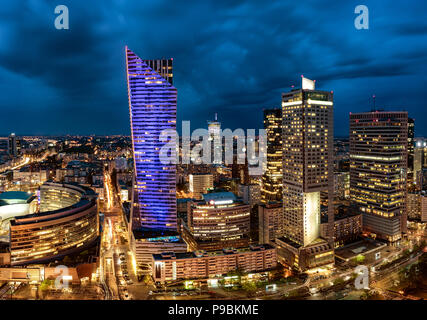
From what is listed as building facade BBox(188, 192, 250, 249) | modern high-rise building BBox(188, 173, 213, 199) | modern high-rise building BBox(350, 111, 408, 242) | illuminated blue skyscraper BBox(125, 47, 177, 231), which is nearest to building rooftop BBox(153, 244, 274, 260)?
building facade BBox(188, 192, 250, 249)

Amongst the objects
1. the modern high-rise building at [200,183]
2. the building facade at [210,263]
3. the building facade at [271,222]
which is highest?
the modern high-rise building at [200,183]

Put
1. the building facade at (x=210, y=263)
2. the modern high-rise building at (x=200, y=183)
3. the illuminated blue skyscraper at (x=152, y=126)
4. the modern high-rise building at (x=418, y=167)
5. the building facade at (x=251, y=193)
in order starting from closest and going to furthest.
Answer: the building facade at (x=210, y=263), the illuminated blue skyscraper at (x=152, y=126), the building facade at (x=251, y=193), the modern high-rise building at (x=418, y=167), the modern high-rise building at (x=200, y=183)

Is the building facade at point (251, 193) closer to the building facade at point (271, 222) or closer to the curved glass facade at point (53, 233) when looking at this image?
the building facade at point (271, 222)

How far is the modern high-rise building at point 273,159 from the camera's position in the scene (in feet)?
108

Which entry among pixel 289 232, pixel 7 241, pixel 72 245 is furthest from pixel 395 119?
pixel 7 241

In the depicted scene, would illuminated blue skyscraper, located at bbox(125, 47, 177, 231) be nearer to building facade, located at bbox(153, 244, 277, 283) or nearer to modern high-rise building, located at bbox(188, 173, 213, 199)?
building facade, located at bbox(153, 244, 277, 283)

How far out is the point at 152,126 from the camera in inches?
837

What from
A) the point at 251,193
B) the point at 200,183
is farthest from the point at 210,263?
the point at 200,183

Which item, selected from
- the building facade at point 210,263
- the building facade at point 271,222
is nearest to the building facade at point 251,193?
the building facade at point 271,222

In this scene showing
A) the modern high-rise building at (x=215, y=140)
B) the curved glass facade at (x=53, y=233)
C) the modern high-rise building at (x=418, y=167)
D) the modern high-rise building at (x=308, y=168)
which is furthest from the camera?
the modern high-rise building at (x=215, y=140)

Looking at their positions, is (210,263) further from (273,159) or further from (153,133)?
(273,159)

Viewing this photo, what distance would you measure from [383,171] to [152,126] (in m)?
16.5

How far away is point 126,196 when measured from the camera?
1326 inches

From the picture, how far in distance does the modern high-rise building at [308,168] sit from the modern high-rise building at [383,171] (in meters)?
5.91
